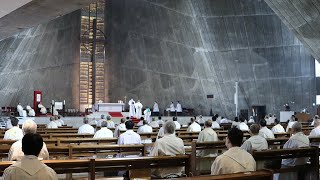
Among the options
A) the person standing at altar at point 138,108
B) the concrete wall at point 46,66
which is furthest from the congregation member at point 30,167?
the concrete wall at point 46,66

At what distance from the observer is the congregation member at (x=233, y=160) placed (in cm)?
393

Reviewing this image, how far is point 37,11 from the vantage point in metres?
12.1

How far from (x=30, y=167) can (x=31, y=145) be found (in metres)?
0.18

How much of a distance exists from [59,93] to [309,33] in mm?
14933

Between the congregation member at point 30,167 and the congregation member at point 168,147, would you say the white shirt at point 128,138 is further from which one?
the congregation member at point 30,167

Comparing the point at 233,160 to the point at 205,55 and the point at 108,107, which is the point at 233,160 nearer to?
the point at 108,107

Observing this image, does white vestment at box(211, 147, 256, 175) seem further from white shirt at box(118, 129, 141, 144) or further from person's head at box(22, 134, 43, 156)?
white shirt at box(118, 129, 141, 144)

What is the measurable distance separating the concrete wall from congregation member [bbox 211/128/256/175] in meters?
20.5

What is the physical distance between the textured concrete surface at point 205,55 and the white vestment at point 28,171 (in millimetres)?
21401

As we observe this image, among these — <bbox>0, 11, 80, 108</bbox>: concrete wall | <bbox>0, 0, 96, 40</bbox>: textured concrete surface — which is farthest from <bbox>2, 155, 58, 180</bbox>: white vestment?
<bbox>0, 11, 80, 108</bbox>: concrete wall

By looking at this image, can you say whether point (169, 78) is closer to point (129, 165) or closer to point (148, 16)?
point (148, 16)

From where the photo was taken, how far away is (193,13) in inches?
1126

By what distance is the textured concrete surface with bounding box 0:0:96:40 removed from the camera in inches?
449

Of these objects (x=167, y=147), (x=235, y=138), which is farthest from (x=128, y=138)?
(x=235, y=138)
